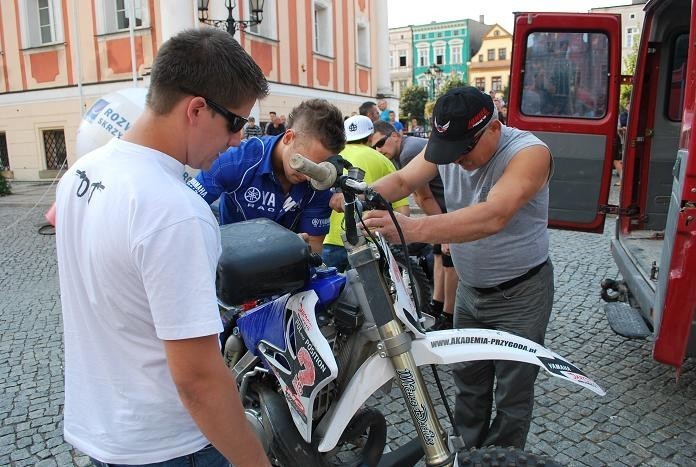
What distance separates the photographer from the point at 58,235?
1296mm

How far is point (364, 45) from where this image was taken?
949 inches

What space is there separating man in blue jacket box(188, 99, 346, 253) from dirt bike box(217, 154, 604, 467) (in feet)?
2.14

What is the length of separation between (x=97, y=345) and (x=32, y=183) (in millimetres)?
18483

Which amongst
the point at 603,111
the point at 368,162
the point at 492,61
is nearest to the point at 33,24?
the point at 368,162

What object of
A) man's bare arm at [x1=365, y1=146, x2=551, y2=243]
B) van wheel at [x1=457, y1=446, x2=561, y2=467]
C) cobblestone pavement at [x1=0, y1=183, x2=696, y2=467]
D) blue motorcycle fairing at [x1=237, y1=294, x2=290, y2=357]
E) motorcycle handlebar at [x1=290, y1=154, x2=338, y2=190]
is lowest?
cobblestone pavement at [x1=0, y1=183, x2=696, y2=467]

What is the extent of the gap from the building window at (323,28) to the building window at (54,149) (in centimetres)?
914

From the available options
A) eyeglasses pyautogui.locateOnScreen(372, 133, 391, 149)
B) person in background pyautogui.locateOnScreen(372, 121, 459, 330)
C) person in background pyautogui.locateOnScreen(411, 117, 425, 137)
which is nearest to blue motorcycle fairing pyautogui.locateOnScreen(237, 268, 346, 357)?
person in background pyautogui.locateOnScreen(372, 121, 459, 330)

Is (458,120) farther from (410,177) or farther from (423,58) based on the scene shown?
(423,58)

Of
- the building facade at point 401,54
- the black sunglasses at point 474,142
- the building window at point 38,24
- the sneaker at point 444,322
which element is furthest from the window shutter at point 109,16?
the building facade at point 401,54

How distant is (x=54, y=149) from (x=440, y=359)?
61.0ft

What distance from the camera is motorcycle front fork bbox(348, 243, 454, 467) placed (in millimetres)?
1771

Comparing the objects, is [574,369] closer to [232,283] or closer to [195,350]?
[232,283]

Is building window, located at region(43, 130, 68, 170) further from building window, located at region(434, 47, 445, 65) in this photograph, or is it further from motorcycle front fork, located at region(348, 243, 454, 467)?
building window, located at region(434, 47, 445, 65)

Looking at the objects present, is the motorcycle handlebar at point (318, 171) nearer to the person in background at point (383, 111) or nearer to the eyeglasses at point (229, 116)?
the eyeglasses at point (229, 116)
